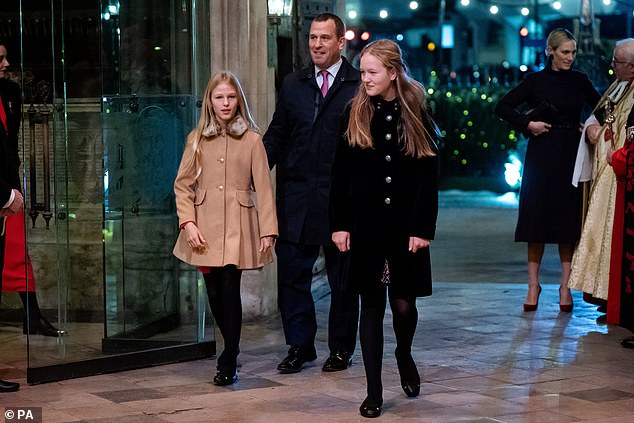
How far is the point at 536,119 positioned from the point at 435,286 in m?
2.29

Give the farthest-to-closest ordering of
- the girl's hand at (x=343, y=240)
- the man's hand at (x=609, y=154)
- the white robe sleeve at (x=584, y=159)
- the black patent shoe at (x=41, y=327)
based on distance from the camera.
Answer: the white robe sleeve at (x=584, y=159), the man's hand at (x=609, y=154), the black patent shoe at (x=41, y=327), the girl's hand at (x=343, y=240)

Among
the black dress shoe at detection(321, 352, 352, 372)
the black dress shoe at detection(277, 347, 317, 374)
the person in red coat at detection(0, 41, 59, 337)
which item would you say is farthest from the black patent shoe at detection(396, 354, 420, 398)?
the person in red coat at detection(0, 41, 59, 337)

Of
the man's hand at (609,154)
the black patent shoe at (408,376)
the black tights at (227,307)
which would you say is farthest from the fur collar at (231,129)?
the man's hand at (609,154)

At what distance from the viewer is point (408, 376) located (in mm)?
6684

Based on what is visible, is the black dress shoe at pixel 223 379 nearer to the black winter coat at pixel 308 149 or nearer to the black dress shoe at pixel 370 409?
the black winter coat at pixel 308 149

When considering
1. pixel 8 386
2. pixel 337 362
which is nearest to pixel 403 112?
pixel 337 362

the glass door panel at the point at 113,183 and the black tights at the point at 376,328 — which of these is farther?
the glass door panel at the point at 113,183

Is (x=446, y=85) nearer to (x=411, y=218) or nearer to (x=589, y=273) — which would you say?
(x=589, y=273)

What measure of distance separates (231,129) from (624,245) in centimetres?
279

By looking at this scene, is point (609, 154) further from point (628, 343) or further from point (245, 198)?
point (245, 198)

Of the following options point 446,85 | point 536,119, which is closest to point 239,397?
point 536,119

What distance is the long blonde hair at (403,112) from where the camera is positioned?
20.9ft

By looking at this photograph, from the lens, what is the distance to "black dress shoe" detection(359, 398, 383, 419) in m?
6.20

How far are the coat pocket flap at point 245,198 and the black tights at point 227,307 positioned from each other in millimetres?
350
